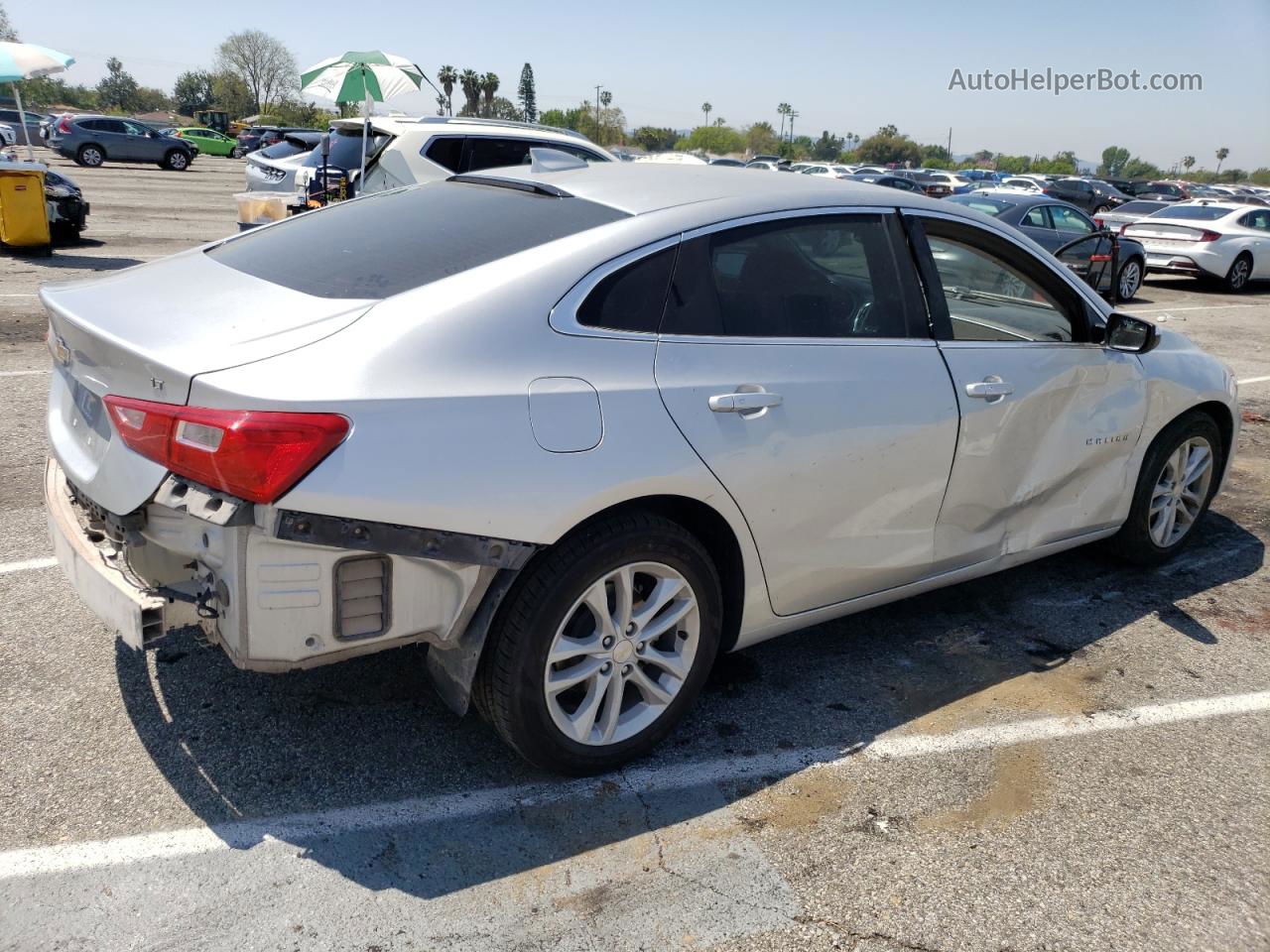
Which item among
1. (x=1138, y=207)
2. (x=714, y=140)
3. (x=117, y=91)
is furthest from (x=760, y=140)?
(x=1138, y=207)

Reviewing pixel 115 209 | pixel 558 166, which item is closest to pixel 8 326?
pixel 558 166

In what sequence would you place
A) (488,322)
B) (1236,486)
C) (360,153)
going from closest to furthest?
(488,322) < (1236,486) < (360,153)

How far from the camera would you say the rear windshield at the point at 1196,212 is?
18312 mm

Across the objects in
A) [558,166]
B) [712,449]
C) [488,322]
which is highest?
[558,166]

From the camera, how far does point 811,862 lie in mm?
2766

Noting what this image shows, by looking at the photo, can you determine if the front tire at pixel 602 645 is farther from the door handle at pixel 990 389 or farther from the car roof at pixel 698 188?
the door handle at pixel 990 389

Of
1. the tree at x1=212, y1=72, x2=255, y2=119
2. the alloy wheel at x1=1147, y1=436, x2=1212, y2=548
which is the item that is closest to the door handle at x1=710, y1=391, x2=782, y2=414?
the alloy wheel at x1=1147, y1=436, x2=1212, y2=548

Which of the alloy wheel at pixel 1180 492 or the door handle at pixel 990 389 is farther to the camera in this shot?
the alloy wheel at pixel 1180 492

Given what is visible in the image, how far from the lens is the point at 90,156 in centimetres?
3403

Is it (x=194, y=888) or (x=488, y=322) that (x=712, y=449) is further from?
(x=194, y=888)

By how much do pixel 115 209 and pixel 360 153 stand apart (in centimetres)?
1045

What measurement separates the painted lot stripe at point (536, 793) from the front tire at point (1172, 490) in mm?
1039

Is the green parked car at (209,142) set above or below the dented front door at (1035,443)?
below

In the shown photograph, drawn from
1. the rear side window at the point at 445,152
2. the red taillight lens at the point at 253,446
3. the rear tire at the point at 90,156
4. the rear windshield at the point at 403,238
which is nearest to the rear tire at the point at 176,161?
the rear tire at the point at 90,156
